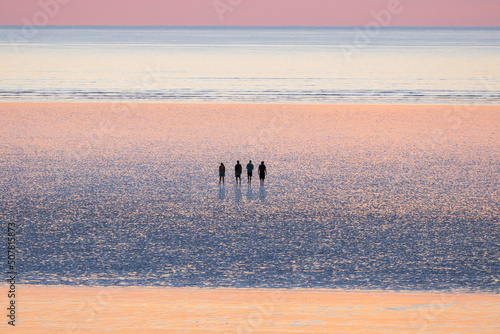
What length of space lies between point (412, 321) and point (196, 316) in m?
4.27

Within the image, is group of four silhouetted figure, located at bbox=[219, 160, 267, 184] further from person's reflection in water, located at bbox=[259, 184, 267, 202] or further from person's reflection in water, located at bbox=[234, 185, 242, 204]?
person's reflection in water, located at bbox=[234, 185, 242, 204]

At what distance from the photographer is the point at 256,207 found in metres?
21.8

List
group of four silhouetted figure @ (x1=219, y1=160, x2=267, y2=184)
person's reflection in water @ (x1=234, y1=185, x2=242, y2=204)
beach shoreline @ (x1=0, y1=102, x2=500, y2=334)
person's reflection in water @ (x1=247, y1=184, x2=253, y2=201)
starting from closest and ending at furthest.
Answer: beach shoreline @ (x1=0, y1=102, x2=500, y2=334)
person's reflection in water @ (x1=234, y1=185, x2=242, y2=204)
person's reflection in water @ (x1=247, y1=184, x2=253, y2=201)
group of four silhouetted figure @ (x1=219, y1=160, x2=267, y2=184)

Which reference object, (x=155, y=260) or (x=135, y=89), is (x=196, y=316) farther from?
(x=135, y=89)

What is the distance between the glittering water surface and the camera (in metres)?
15.8

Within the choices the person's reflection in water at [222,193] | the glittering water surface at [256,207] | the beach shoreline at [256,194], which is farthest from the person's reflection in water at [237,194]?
the person's reflection in water at [222,193]

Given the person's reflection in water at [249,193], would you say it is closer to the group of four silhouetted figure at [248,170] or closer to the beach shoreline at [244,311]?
the group of four silhouetted figure at [248,170]

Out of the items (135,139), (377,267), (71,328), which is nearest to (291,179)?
(377,267)

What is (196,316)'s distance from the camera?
41.6 feet

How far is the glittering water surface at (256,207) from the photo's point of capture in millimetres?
15820

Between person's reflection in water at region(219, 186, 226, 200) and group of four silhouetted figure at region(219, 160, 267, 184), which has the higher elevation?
group of four silhouetted figure at region(219, 160, 267, 184)

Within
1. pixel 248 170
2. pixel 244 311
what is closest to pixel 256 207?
pixel 248 170

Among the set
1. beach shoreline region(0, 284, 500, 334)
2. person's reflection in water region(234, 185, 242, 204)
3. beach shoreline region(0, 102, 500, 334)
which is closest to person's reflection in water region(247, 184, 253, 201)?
beach shoreline region(0, 102, 500, 334)

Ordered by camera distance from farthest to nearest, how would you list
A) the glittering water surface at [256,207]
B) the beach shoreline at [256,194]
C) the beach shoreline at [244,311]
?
the glittering water surface at [256,207] < the beach shoreline at [256,194] < the beach shoreline at [244,311]
